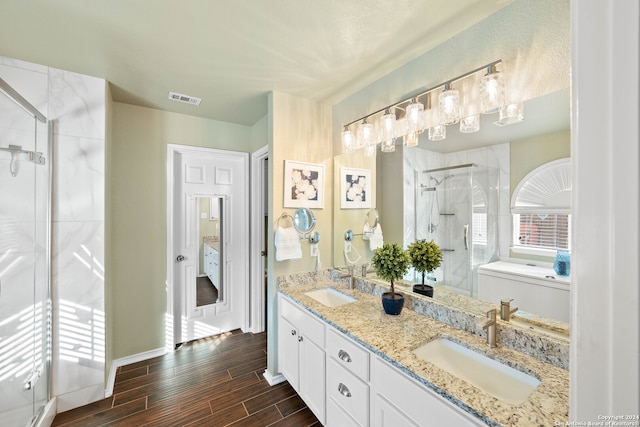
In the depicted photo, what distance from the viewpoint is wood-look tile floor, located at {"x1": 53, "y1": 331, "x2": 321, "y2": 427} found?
1815mm

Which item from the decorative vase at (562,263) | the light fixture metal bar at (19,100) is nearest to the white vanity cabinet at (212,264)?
the light fixture metal bar at (19,100)

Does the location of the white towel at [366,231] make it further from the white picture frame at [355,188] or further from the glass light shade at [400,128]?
the glass light shade at [400,128]

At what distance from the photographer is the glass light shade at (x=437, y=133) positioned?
1.57 m

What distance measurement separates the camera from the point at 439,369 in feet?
3.51

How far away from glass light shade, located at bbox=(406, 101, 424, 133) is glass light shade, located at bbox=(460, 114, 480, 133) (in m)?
0.28

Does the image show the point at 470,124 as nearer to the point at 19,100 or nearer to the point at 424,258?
the point at 424,258

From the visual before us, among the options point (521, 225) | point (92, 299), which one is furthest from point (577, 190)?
point (92, 299)

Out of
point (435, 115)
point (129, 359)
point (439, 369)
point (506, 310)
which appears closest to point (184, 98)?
point (435, 115)

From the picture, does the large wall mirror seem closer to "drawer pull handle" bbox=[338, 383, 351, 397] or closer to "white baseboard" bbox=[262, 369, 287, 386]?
"drawer pull handle" bbox=[338, 383, 351, 397]

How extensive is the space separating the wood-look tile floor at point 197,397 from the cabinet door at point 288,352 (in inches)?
6.9

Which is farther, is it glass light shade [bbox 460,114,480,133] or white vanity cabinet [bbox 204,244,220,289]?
white vanity cabinet [bbox 204,244,220,289]

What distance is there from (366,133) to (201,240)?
6.74 feet

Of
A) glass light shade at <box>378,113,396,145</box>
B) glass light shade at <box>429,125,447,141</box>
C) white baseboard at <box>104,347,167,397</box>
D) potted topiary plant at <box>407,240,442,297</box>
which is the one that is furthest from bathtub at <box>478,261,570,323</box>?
white baseboard at <box>104,347,167,397</box>

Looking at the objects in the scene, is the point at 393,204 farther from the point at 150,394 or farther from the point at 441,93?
the point at 150,394
